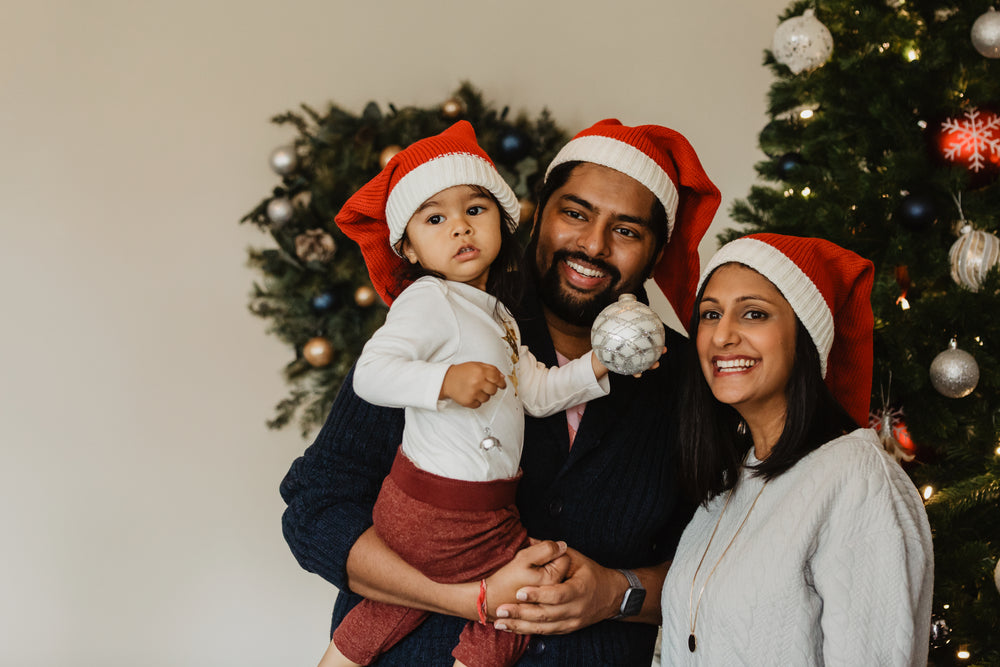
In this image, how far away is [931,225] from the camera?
2.20 m

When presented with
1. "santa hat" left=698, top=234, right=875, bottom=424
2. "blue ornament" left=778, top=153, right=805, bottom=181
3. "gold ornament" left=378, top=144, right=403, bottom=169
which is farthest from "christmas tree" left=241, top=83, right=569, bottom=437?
"santa hat" left=698, top=234, right=875, bottom=424

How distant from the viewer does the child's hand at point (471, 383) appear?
4.53 feet

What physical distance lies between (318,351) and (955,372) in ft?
7.68

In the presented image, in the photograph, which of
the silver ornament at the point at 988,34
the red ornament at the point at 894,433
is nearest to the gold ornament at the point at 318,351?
the red ornament at the point at 894,433

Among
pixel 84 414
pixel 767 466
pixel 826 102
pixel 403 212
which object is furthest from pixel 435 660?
pixel 84 414

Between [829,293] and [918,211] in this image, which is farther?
[918,211]

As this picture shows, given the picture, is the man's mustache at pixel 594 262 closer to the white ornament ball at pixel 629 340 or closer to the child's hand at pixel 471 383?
the white ornament ball at pixel 629 340

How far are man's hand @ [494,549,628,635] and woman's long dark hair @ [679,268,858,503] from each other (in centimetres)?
30

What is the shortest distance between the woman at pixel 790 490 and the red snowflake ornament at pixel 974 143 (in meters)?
0.72

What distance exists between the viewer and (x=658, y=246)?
2115mm

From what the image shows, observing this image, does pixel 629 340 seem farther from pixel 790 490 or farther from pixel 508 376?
pixel 790 490

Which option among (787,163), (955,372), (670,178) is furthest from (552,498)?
(787,163)

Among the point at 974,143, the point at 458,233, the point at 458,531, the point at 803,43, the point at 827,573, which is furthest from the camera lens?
the point at 803,43

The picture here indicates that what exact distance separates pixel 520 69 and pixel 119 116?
183 cm
